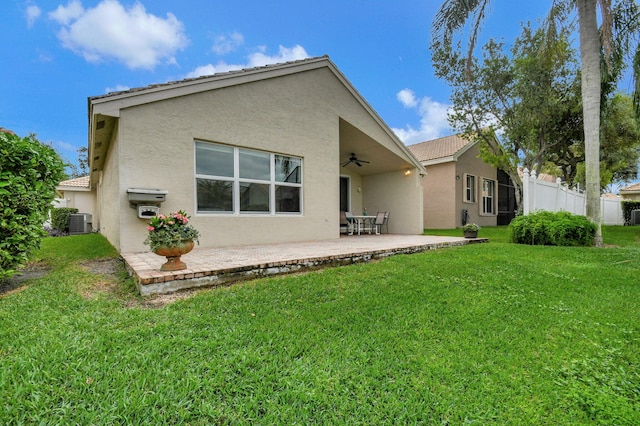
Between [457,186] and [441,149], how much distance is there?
8.68 ft

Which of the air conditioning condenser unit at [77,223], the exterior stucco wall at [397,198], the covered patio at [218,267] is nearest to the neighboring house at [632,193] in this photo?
the exterior stucco wall at [397,198]

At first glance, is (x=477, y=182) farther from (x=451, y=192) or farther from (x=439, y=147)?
(x=439, y=147)

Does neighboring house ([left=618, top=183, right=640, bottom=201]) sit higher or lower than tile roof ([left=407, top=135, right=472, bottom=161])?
lower

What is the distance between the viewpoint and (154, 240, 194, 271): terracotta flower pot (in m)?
4.02

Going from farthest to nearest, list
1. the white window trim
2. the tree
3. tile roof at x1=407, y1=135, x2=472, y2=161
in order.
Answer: tile roof at x1=407, y1=135, x2=472, y2=161 → the tree → the white window trim

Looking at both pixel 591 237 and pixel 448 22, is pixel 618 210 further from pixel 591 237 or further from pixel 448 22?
pixel 448 22

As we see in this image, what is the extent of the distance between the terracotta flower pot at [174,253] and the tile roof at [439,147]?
14.9 metres

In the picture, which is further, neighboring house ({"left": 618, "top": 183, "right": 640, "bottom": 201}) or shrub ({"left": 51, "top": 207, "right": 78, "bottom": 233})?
neighboring house ({"left": 618, "top": 183, "right": 640, "bottom": 201})

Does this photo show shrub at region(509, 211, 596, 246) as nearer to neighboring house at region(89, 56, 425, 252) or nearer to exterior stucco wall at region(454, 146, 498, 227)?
neighboring house at region(89, 56, 425, 252)

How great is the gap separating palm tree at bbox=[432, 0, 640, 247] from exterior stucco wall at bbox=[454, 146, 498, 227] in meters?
7.69

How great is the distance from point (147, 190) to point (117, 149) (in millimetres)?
1049

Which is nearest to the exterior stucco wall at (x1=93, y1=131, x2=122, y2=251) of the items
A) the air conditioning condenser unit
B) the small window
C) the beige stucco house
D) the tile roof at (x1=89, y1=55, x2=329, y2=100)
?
the tile roof at (x1=89, y1=55, x2=329, y2=100)

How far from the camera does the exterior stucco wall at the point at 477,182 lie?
52.8 ft

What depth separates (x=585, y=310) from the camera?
3.45 m
